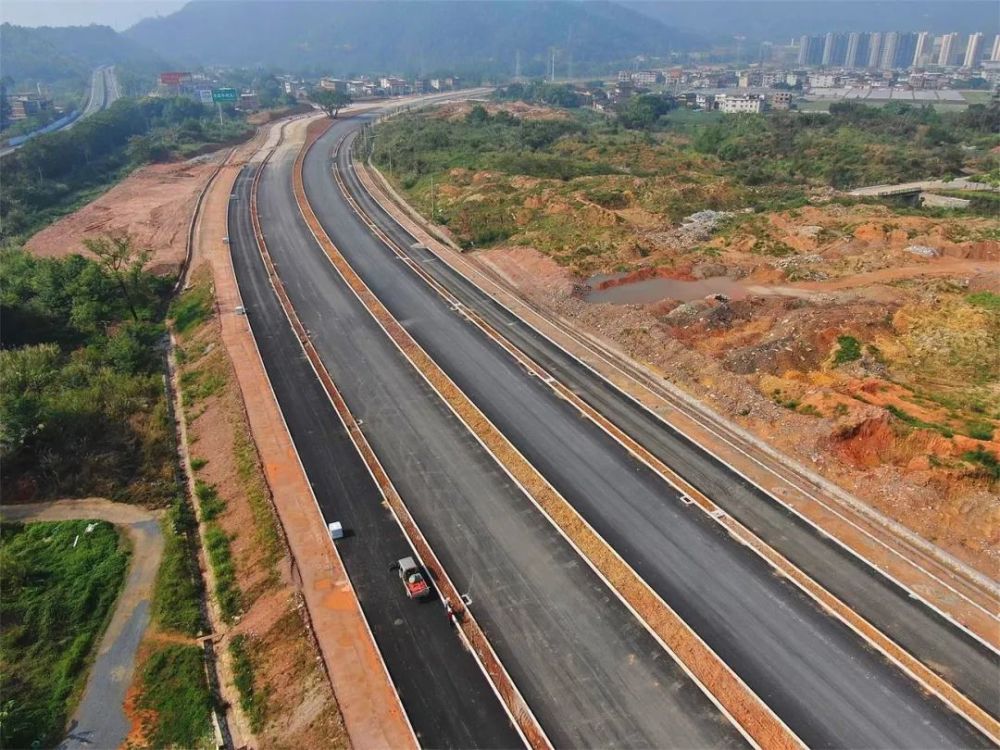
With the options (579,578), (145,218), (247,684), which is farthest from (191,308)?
(579,578)

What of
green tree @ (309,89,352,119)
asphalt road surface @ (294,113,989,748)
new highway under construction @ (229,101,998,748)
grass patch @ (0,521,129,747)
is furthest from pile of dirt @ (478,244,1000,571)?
green tree @ (309,89,352,119)

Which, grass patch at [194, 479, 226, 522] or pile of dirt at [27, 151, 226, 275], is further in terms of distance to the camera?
pile of dirt at [27, 151, 226, 275]

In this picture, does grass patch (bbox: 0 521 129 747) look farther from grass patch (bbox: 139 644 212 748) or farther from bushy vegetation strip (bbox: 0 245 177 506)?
bushy vegetation strip (bbox: 0 245 177 506)

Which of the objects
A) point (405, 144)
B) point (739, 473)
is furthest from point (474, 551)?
point (405, 144)

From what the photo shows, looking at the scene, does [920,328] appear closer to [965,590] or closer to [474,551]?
[965,590]

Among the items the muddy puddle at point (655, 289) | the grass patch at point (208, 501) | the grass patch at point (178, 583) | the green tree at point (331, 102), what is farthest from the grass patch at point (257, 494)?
the green tree at point (331, 102)

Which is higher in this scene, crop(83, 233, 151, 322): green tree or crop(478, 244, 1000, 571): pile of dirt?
crop(83, 233, 151, 322): green tree
